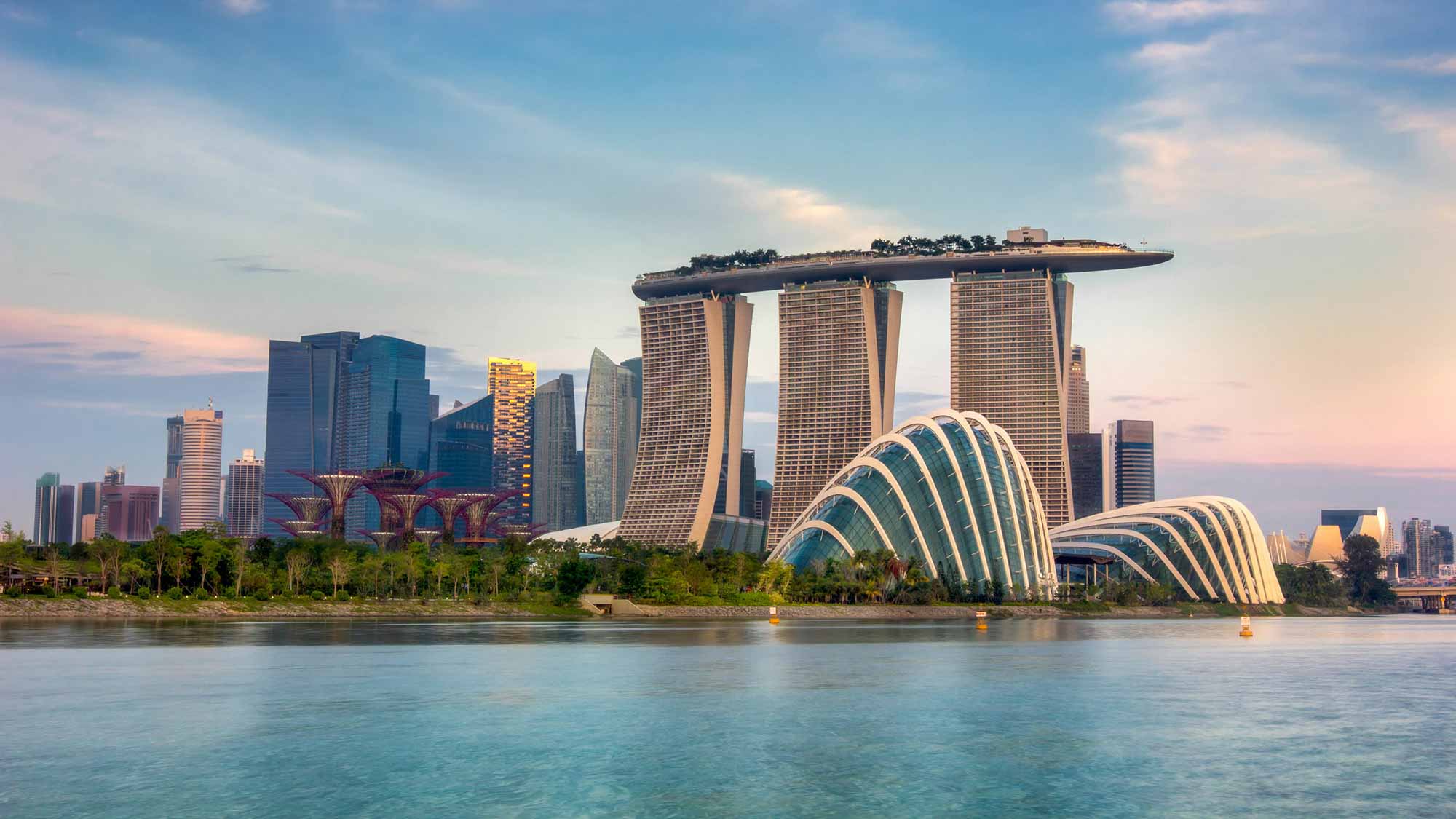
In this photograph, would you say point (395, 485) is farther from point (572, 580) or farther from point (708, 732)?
point (708, 732)

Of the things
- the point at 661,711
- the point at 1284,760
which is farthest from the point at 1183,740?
the point at 661,711

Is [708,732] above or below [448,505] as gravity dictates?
below

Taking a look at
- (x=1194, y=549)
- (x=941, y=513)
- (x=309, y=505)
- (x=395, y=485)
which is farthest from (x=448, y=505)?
(x=1194, y=549)

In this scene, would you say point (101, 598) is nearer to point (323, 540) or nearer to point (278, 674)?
point (323, 540)

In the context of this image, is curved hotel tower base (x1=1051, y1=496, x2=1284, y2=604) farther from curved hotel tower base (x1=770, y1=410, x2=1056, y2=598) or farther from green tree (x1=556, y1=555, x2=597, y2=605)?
green tree (x1=556, y1=555, x2=597, y2=605)

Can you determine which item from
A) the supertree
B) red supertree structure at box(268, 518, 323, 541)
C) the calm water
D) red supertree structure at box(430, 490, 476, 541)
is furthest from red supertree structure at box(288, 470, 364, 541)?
the calm water
